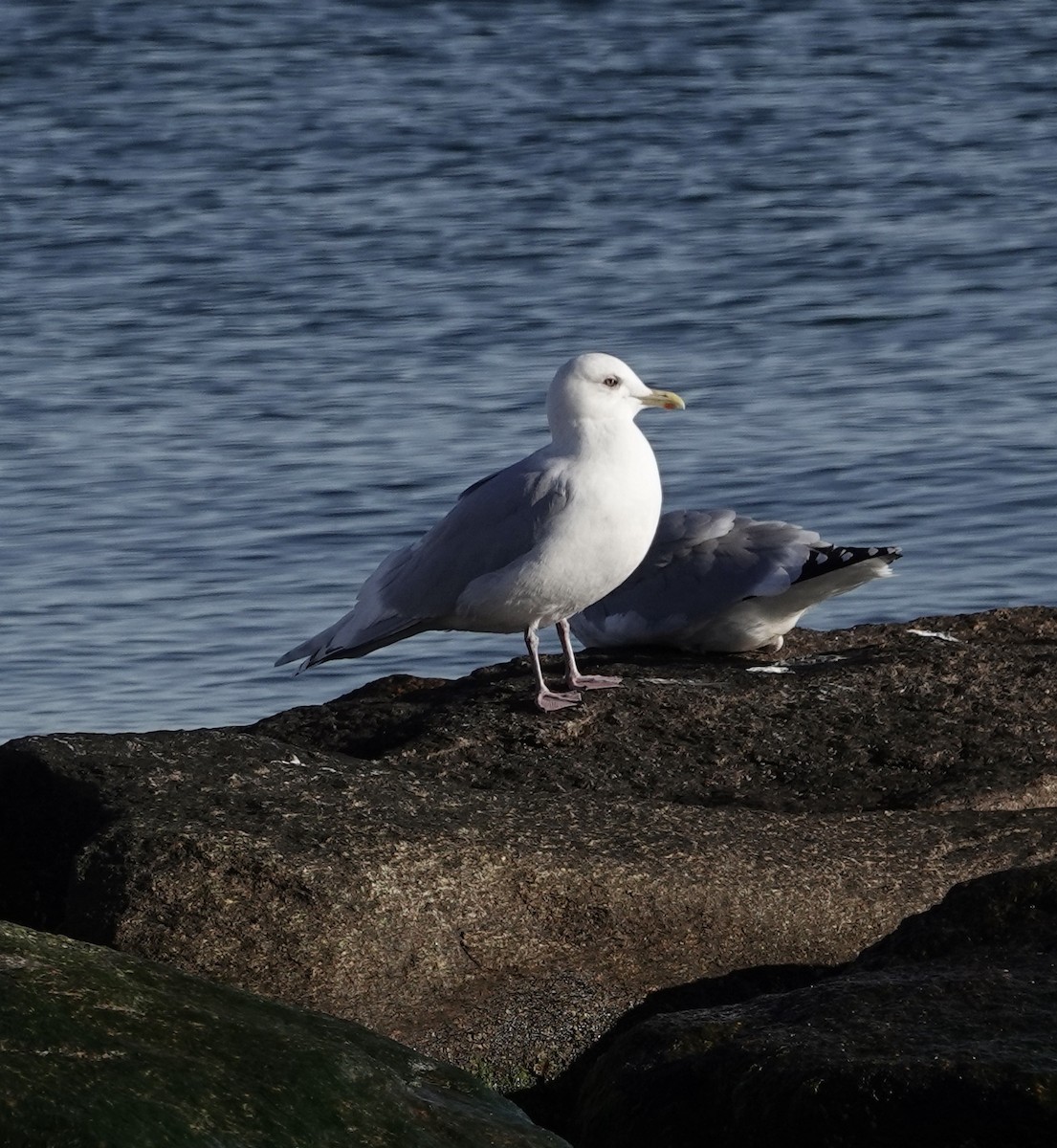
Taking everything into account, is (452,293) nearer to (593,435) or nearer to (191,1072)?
(593,435)

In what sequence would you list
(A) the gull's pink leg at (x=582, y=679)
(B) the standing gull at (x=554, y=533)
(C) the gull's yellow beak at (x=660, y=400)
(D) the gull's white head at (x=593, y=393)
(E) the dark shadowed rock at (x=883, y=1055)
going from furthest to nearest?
(C) the gull's yellow beak at (x=660, y=400)
(D) the gull's white head at (x=593, y=393)
(B) the standing gull at (x=554, y=533)
(A) the gull's pink leg at (x=582, y=679)
(E) the dark shadowed rock at (x=883, y=1055)

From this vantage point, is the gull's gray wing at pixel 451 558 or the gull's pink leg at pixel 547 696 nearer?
the gull's pink leg at pixel 547 696

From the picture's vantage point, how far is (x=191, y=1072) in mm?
3572

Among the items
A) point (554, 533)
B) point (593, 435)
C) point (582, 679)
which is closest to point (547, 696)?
point (582, 679)

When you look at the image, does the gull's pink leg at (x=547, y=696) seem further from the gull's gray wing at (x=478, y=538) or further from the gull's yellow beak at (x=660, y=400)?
the gull's yellow beak at (x=660, y=400)

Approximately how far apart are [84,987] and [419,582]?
11.0 feet

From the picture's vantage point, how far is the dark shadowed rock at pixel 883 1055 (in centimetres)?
370

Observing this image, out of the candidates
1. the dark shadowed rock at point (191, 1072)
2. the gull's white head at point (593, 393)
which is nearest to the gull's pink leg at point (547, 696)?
the gull's white head at point (593, 393)

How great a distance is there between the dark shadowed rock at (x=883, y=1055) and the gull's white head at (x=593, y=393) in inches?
105

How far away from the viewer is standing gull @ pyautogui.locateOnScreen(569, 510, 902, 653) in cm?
703

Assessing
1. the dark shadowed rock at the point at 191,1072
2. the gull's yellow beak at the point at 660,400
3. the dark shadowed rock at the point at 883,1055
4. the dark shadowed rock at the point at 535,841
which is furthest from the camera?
the gull's yellow beak at the point at 660,400

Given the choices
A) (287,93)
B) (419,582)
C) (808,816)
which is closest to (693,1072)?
(808,816)

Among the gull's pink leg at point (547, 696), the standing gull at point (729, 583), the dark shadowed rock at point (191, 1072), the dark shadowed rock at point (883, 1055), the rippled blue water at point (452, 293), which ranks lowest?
the rippled blue water at point (452, 293)

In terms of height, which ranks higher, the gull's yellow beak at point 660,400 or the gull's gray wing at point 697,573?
the gull's yellow beak at point 660,400
